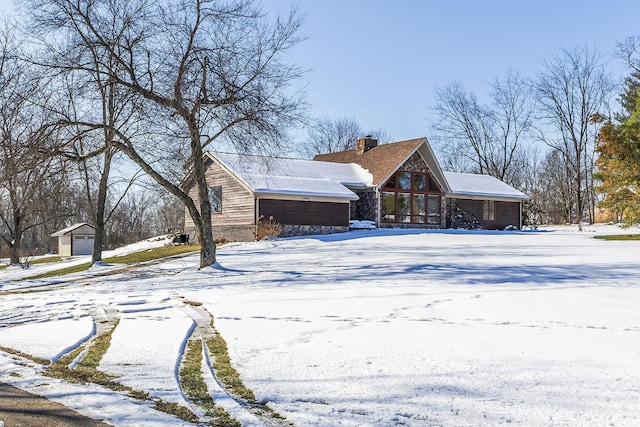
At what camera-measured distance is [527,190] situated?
6606 cm

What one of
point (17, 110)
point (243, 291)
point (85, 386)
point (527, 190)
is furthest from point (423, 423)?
point (527, 190)

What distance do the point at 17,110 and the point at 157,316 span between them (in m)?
8.14

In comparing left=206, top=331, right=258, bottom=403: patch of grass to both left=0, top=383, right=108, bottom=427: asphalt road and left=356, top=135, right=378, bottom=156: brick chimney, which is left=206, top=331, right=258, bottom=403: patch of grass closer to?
left=0, top=383, right=108, bottom=427: asphalt road

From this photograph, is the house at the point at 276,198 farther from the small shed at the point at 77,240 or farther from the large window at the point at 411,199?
the small shed at the point at 77,240

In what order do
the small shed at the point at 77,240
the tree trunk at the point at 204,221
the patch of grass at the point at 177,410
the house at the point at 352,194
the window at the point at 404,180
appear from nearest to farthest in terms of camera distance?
the patch of grass at the point at 177,410
the tree trunk at the point at 204,221
the house at the point at 352,194
the window at the point at 404,180
the small shed at the point at 77,240

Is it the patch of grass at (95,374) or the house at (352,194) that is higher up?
the house at (352,194)

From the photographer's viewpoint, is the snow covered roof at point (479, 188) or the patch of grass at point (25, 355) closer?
the patch of grass at point (25, 355)

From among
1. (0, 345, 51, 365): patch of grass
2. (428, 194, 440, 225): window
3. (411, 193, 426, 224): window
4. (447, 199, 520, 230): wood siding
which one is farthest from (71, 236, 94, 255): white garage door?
(0, 345, 51, 365): patch of grass

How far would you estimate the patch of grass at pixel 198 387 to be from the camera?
5062 millimetres

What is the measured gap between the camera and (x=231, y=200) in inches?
1254

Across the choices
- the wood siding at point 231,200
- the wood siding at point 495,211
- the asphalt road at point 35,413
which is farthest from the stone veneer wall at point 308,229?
the asphalt road at point 35,413

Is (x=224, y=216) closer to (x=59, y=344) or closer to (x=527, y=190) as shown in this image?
(x=59, y=344)

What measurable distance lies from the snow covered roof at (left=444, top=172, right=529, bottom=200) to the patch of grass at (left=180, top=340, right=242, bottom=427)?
3108 centimetres

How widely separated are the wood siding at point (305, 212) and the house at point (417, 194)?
105 inches
